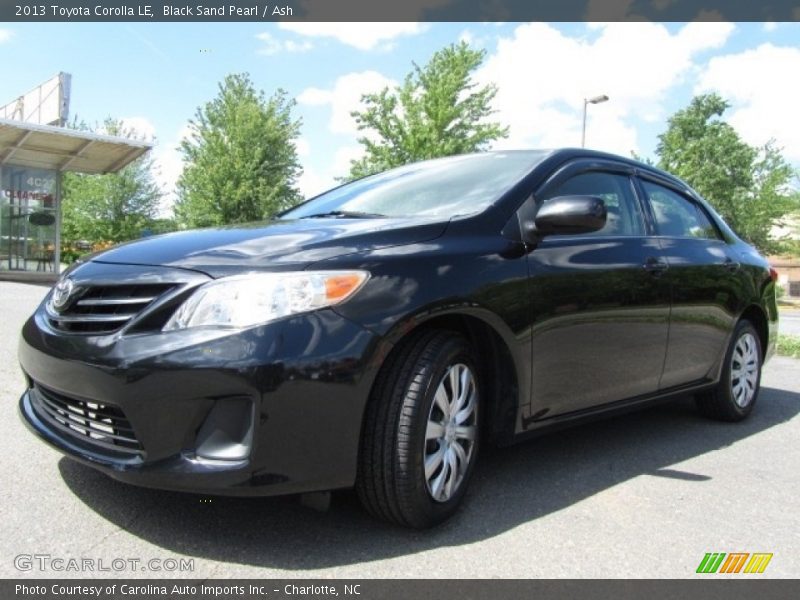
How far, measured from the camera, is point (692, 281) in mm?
4012

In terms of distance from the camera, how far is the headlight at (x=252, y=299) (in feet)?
7.29

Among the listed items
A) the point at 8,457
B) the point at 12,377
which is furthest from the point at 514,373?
the point at 12,377

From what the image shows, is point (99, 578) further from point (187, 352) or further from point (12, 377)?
point (12, 377)

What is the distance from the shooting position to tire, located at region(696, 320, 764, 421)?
14.9ft

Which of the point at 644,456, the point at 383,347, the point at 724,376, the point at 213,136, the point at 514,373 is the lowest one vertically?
the point at 644,456

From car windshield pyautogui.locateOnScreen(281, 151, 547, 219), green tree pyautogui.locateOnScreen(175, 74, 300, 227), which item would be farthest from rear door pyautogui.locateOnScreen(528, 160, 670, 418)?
green tree pyautogui.locateOnScreen(175, 74, 300, 227)

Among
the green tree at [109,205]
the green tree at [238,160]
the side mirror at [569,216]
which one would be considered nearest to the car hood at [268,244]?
the side mirror at [569,216]

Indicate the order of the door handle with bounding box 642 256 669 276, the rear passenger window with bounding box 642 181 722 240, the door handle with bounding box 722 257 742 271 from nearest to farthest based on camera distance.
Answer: the door handle with bounding box 642 256 669 276
the rear passenger window with bounding box 642 181 722 240
the door handle with bounding box 722 257 742 271

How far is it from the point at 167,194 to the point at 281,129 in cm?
1052

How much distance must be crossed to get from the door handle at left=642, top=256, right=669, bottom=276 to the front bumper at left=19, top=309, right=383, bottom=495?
1917mm

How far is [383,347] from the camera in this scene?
7.79ft

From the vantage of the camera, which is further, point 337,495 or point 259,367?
point 337,495

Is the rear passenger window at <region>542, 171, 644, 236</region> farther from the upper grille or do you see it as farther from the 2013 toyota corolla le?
the upper grille

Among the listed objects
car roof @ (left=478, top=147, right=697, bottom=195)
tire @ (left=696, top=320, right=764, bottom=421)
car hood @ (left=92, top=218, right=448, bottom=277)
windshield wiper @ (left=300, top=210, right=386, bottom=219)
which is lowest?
tire @ (left=696, top=320, right=764, bottom=421)
